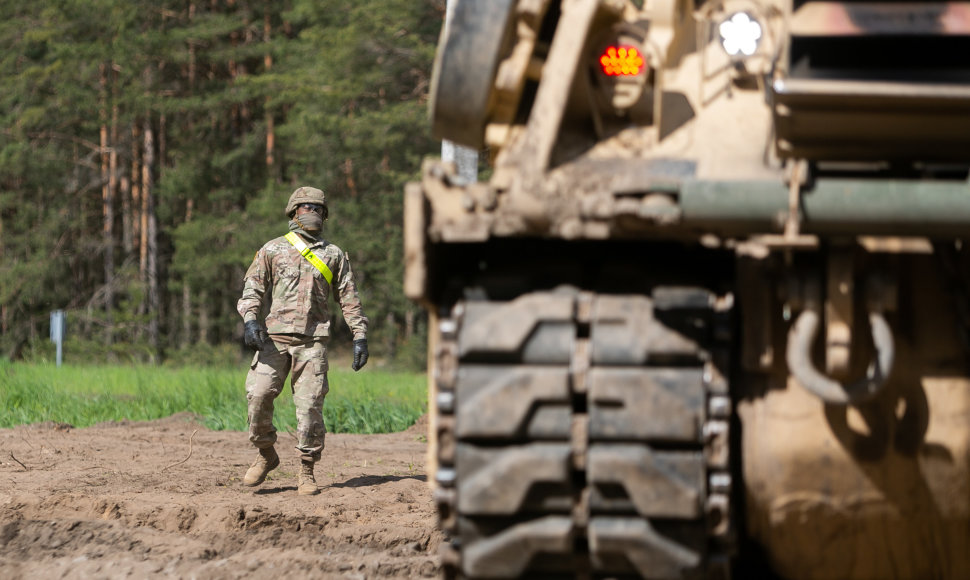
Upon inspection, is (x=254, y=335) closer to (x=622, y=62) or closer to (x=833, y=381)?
(x=622, y=62)

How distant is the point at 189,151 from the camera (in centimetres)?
3459

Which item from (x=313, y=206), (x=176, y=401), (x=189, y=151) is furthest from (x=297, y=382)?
(x=189, y=151)

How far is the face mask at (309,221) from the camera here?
8734 millimetres

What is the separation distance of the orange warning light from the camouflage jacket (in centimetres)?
480

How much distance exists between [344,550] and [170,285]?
2609 cm

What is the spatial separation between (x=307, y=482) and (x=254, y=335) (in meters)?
1.03

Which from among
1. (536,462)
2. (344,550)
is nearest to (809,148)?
(536,462)

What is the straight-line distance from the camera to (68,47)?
31.8 m

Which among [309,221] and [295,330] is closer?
[295,330]

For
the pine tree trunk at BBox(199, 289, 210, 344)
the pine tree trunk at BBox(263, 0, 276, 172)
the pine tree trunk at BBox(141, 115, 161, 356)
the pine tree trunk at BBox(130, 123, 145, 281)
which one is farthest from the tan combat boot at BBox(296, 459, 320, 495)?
the pine tree trunk at BBox(130, 123, 145, 281)

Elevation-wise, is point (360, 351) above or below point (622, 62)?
below

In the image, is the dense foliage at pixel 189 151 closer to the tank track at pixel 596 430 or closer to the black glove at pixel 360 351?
the black glove at pixel 360 351

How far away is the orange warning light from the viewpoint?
396 cm

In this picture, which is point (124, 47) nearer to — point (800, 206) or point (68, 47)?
point (68, 47)
